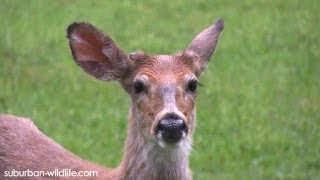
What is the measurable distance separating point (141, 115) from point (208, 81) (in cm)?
607

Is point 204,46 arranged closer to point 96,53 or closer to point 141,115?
point 96,53

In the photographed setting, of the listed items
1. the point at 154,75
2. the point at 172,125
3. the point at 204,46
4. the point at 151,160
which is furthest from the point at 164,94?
the point at 204,46

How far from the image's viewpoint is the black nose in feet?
19.8

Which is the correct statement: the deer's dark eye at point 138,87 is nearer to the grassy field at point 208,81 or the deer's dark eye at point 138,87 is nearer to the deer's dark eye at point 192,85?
the deer's dark eye at point 192,85

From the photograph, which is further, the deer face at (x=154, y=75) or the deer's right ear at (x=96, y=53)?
the deer's right ear at (x=96, y=53)

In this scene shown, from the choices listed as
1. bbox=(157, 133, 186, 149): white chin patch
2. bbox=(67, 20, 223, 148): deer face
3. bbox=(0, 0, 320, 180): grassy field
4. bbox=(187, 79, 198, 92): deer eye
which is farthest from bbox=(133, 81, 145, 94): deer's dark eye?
bbox=(0, 0, 320, 180): grassy field

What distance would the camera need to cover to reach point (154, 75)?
655cm

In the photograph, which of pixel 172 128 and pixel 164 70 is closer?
pixel 172 128

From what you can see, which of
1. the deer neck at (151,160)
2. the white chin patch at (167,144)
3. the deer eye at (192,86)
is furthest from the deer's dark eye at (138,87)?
the white chin patch at (167,144)

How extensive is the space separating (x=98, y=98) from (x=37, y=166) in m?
4.84

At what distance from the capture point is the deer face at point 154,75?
620 centimetres

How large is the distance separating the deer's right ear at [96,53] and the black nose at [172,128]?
0.80 meters

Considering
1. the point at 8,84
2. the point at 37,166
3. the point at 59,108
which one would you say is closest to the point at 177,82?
the point at 37,166

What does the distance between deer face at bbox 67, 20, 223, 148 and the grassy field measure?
93 centimetres
